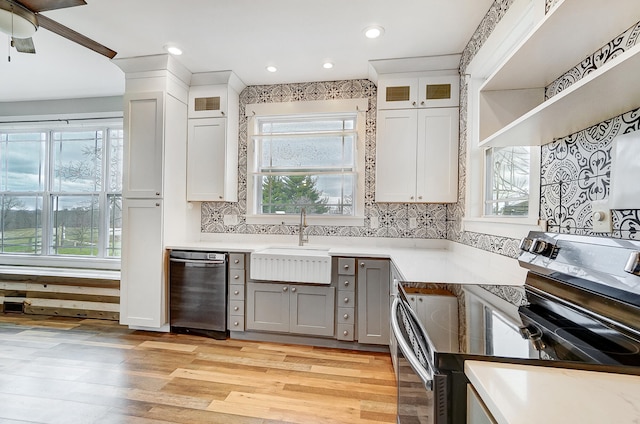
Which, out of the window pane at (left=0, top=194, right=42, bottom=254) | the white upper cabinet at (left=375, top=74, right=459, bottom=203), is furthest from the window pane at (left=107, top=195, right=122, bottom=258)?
the white upper cabinet at (left=375, top=74, right=459, bottom=203)

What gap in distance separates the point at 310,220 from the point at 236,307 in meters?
1.15

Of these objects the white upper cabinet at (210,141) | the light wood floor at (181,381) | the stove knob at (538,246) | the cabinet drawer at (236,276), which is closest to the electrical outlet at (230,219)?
the white upper cabinet at (210,141)

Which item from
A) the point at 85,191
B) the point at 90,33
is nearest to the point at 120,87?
the point at 90,33

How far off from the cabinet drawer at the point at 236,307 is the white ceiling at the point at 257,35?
89.9 inches

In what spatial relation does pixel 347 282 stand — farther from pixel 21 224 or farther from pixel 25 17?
pixel 21 224

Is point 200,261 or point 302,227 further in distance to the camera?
point 302,227

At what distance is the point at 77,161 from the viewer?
3852mm

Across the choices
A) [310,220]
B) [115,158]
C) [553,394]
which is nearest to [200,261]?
[310,220]

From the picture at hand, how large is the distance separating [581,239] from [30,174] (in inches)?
222

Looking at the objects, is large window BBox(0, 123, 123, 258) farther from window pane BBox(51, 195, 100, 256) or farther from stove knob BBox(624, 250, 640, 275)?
stove knob BBox(624, 250, 640, 275)

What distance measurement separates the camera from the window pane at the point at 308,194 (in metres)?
3.23

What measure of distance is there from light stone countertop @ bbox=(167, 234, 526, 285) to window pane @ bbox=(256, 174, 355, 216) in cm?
33

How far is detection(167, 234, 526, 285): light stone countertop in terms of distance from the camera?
1590mm

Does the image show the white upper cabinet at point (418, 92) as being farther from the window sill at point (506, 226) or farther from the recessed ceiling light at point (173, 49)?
the recessed ceiling light at point (173, 49)
